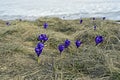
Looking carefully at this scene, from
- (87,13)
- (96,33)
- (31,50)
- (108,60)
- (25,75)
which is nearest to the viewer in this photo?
(25,75)

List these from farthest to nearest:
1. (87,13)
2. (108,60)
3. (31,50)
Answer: (87,13) → (31,50) → (108,60)

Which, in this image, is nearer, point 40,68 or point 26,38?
point 40,68

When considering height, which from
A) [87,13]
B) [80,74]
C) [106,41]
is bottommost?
[80,74]

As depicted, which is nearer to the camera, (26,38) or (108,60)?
(108,60)

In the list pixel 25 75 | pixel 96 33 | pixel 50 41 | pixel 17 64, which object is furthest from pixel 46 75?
pixel 96 33

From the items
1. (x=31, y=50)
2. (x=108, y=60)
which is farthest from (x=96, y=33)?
(x=108, y=60)

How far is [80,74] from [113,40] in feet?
6.27

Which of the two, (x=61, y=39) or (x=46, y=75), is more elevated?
(x=61, y=39)

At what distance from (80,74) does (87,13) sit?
9299mm

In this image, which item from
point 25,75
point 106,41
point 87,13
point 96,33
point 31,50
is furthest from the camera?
point 87,13

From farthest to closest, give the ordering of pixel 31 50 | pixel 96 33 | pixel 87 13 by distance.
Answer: pixel 87 13 < pixel 96 33 < pixel 31 50

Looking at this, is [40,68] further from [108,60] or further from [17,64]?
[108,60]

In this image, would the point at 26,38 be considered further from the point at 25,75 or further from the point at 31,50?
the point at 25,75

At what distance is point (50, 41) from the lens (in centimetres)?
464
